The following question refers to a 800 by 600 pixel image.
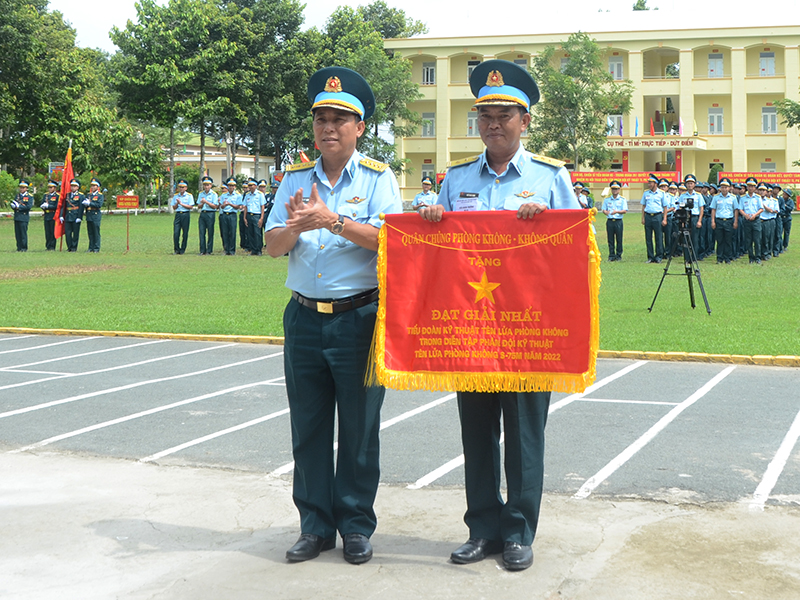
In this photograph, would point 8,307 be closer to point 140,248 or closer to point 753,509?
point 753,509

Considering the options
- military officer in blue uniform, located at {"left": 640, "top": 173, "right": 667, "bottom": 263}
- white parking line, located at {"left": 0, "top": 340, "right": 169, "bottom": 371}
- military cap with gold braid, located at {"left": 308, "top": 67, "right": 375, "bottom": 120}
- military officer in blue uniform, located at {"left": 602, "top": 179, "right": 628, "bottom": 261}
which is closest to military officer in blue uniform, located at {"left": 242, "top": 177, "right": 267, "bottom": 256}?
military officer in blue uniform, located at {"left": 602, "top": 179, "right": 628, "bottom": 261}

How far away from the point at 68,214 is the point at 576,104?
3684 centimetres

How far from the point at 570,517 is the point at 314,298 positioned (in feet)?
6.00

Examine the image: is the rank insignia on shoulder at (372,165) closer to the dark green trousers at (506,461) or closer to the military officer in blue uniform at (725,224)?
the dark green trousers at (506,461)

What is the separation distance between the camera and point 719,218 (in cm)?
2616

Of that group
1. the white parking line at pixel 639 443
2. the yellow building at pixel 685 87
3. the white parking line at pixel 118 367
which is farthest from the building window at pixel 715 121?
the white parking line at pixel 639 443

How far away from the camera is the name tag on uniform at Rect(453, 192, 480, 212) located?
4832mm

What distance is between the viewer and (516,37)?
229 ft

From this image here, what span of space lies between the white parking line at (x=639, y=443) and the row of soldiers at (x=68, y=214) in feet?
77.8

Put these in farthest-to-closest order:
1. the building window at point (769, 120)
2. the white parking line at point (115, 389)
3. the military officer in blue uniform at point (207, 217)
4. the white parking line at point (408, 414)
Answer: the building window at point (769, 120)
the military officer in blue uniform at point (207, 217)
the white parking line at point (115, 389)
the white parking line at point (408, 414)

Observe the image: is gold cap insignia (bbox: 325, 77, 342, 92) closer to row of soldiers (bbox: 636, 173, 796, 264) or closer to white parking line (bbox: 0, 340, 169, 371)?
white parking line (bbox: 0, 340, 169, 371)

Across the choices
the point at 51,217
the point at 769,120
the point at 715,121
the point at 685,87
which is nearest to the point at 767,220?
the point at 51,217

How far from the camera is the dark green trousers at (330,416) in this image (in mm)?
4812

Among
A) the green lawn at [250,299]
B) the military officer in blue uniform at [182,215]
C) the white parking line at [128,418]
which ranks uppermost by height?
the military officer in blue uniform at [182,215]
